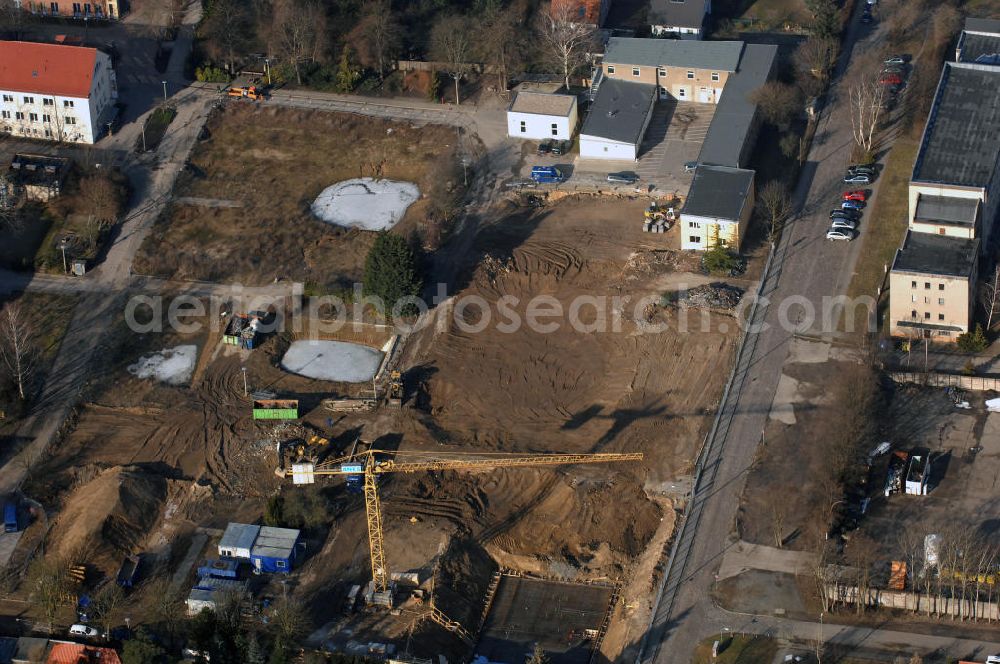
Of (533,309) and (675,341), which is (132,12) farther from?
(675,341)

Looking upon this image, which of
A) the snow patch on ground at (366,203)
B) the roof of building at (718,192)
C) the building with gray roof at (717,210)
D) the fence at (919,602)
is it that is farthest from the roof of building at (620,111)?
the fence at (919,602)

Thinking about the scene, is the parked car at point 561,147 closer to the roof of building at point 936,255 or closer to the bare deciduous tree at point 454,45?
the bare deciduous tree at point 454,45

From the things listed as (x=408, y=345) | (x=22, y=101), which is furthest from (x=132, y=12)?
(x=408, y=345)

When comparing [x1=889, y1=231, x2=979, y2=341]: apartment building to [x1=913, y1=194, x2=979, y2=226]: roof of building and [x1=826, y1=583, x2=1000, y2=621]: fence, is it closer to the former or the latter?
[x1=913, y1=194, x2=979, y2=226]: roof of building

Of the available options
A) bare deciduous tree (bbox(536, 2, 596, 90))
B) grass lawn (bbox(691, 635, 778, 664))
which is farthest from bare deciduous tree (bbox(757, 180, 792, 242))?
grass lawn (bbox(691, 635, 778, 664))

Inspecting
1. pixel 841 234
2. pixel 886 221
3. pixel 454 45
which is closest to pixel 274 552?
pixel 841 234
